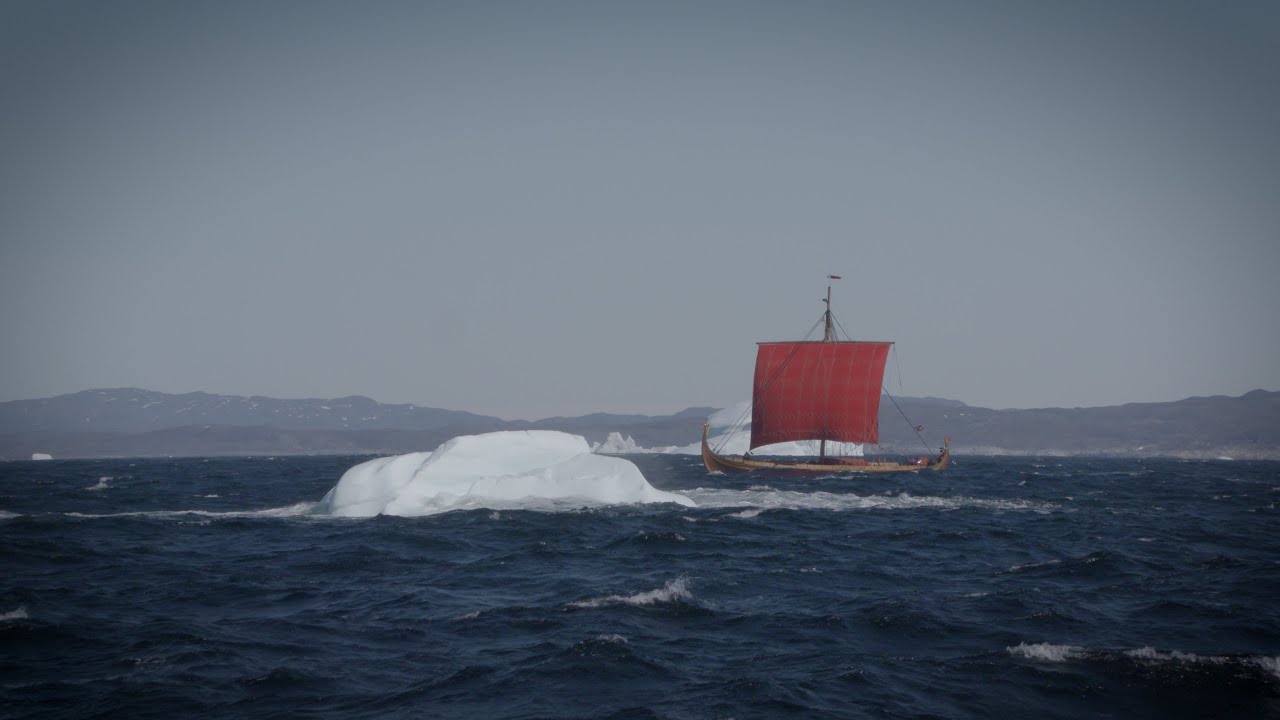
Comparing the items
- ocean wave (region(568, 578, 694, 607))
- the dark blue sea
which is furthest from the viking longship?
Result: ocean wave (region(568, 578, 694, 607))

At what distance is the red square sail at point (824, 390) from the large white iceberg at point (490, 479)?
51177mm

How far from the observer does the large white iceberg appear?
38.5 metres

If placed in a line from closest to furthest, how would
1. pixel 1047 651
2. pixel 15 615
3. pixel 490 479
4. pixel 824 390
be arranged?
pixel 1047 651 < pixel 15 615 < pixel 490 479 < pixel 824 390

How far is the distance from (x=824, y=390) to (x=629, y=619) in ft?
255

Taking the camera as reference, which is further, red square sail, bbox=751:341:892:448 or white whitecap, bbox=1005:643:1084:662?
red square sail, bbox=751:341:892:448

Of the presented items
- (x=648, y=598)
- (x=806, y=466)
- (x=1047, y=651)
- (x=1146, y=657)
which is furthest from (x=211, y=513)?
(x=806, y=466)

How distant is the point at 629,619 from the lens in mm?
18719

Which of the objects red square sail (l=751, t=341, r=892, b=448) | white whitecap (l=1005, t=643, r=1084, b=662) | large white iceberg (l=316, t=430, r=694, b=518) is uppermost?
red square sail (l=751, t=341, r=892, b=448)

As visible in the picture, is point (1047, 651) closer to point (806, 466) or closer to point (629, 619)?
point (629, 619)

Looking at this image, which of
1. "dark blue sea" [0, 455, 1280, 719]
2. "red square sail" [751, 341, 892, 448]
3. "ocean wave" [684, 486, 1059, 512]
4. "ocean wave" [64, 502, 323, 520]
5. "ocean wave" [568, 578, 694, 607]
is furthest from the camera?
"red square sail" [751, 341, 892, 448]

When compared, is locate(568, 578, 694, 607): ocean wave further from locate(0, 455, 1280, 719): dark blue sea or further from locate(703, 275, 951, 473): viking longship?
locate(703, 275, 951, 473): viking longship

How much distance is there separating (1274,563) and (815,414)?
67.3 metres

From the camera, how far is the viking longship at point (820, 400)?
9212cm

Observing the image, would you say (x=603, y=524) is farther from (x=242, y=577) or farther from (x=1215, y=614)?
(x=1215, y=614)
